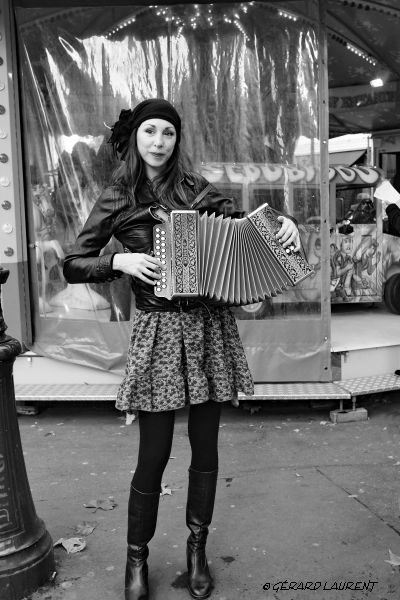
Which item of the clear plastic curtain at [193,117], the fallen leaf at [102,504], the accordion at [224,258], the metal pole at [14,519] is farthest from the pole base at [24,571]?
the clear plastic curtain at [193,117]

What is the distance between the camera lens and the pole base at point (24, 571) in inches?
95.3

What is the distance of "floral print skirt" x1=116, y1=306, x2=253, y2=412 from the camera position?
2.31 meters

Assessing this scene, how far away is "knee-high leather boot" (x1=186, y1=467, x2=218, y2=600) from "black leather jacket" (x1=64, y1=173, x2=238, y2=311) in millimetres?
704

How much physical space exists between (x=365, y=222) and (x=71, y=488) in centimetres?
459

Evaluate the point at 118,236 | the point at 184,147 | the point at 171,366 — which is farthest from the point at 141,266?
the point at 184,147

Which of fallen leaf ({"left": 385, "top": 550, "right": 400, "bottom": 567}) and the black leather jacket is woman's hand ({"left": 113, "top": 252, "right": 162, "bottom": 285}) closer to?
the black leather jacket

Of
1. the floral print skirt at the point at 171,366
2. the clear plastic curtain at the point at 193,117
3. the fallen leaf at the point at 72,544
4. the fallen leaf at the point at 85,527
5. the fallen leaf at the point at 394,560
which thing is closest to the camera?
the floral print skirt at the point at 171,366

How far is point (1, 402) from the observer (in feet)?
8.19

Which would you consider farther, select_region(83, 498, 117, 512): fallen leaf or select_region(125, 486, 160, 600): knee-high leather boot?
select_region(83, 498, 117, 512): fallen leaf

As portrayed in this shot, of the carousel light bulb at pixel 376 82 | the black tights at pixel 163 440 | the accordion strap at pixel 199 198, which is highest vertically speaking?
the carousel light bulb at pixel 376 82

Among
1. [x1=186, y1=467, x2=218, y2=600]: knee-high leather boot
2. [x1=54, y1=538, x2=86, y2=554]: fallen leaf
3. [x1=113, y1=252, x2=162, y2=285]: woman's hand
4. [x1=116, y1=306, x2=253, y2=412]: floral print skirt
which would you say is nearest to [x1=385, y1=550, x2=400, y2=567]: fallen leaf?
A: [x1=186, y1=467, x2=218, y2=600]: knee-high leather boot

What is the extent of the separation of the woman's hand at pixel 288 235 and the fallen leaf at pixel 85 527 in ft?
5.50

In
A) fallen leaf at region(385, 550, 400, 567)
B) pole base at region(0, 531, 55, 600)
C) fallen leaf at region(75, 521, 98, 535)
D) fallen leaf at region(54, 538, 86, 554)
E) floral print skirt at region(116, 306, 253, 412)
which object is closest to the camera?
floral print skirt at region(116, 306, 253, 412)

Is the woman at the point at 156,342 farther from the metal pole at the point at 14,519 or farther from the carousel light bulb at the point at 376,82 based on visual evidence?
the carousel light bulb at the point at 376,82
